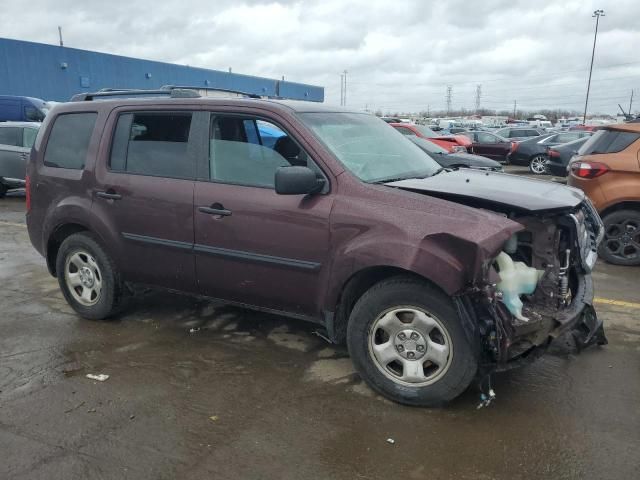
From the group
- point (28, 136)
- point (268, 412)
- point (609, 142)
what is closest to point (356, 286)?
point (268, 412)

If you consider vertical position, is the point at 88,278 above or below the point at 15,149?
below

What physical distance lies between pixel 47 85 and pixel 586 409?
32.8m

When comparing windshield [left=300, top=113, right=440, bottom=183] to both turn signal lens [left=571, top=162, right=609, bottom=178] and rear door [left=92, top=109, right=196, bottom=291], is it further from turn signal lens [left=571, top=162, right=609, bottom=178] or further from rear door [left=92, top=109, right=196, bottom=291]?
turn signal lens [left=571, top=162, right=609, bottom=178]

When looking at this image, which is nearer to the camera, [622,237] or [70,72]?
[622,237]

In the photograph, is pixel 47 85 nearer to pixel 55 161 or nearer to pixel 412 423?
pixel 55 161

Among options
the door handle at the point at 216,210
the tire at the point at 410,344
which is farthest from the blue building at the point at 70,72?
the tire at the point at 410,344

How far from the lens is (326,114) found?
4.11m

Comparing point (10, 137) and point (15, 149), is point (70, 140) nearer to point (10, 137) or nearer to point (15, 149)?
point (15, 149)

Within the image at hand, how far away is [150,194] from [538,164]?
16802 millimetres

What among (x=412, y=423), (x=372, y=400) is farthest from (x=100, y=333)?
(x=412, y=423)

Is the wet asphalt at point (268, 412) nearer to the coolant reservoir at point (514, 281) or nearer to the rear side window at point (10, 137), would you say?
the coolant reservoir at point (514, 281)

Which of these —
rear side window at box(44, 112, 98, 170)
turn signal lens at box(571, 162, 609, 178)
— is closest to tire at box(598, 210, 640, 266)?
turn signal lens at box(571, 162, 609, 178)

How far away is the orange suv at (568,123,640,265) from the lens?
645 centimetres

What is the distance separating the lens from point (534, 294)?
348cm
